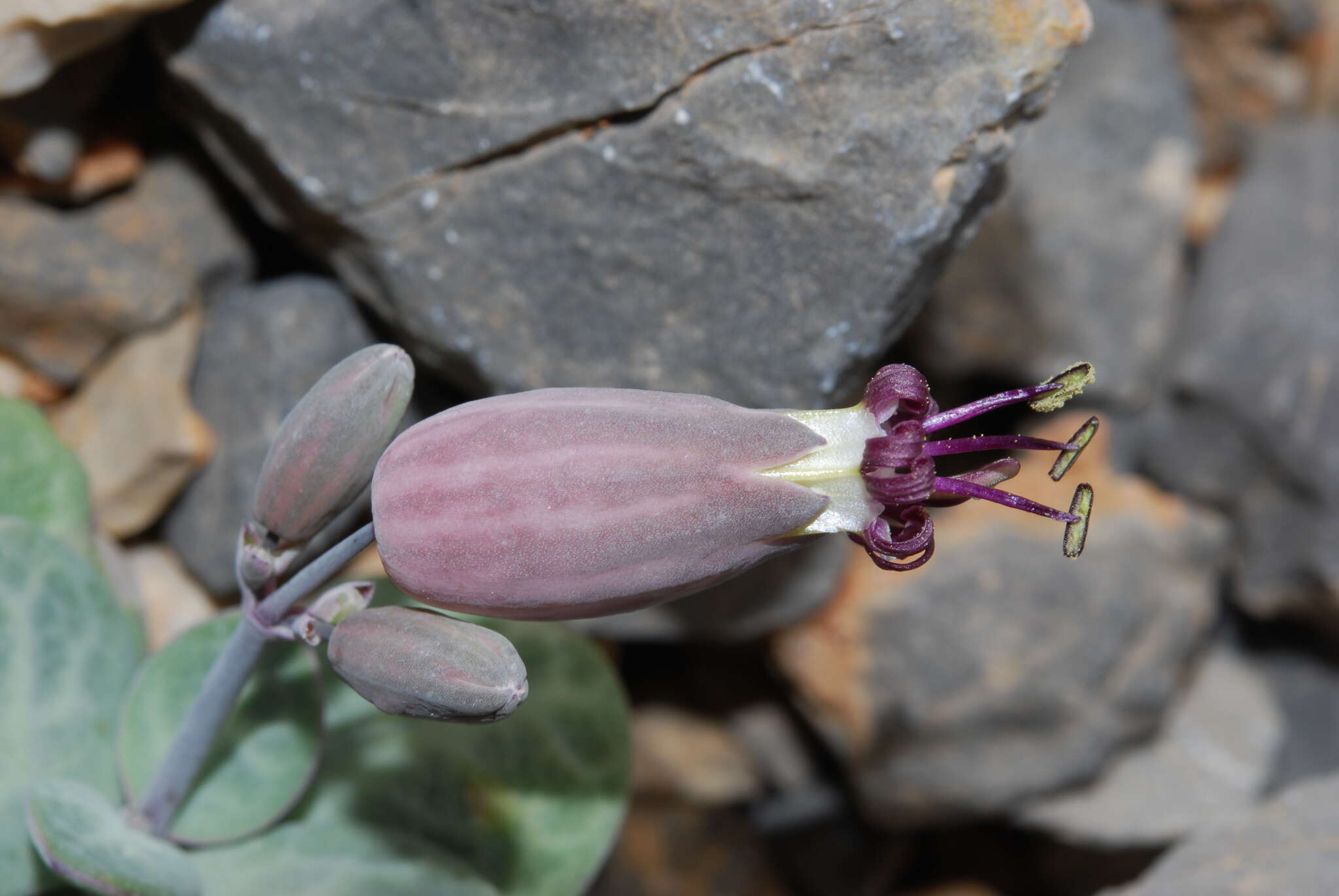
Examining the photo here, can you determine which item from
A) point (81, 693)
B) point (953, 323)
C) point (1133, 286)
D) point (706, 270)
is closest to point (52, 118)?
point (81, 693)

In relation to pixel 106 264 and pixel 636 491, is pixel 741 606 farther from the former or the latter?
pixel 106 264

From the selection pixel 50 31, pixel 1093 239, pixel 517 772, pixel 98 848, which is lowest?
pixel 1093 239

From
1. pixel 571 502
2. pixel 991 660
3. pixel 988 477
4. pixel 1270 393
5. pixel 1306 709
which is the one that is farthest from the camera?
pixel 1306 709

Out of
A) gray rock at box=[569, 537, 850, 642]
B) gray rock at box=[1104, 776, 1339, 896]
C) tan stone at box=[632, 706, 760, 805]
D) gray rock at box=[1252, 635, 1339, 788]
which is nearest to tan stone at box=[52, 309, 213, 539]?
gray rock at box=[569, 537, 850, 642]

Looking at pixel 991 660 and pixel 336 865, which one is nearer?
pixel 336 865

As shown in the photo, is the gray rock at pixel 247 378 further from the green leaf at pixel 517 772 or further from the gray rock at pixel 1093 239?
the gray rock at pixel 1093 239

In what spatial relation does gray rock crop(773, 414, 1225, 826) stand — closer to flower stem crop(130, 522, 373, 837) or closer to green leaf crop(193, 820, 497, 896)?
green leaf crop(193, 820, 497, 896)

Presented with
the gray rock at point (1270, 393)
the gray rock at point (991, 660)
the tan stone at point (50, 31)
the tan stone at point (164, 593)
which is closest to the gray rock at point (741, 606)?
the gray rock at point (991, 660)

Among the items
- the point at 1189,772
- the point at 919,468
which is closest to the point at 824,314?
the point at 919,468

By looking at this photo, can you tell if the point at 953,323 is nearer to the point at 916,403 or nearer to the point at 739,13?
the point at 739,13

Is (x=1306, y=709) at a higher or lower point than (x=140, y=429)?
lower
